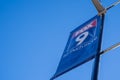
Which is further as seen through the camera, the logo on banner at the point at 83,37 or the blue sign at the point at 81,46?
the logo on banner at the point at 83,37

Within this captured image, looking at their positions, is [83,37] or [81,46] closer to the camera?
[81,46]

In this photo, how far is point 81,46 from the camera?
3.90 meters

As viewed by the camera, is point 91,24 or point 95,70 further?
point 91,24

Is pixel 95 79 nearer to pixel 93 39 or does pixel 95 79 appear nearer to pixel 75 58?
pixel 75 58

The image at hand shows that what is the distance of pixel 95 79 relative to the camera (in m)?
3.02

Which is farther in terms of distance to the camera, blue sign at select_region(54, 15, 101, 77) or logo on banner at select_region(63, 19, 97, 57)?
logo on banner at select_region(63, 19, 97, 57)

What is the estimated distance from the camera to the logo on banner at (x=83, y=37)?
3.93 meters

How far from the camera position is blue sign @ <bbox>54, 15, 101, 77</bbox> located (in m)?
3.54

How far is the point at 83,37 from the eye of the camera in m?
4.22

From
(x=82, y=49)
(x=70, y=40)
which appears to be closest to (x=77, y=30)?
(x=70, y=40)

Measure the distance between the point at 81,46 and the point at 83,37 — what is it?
359mm

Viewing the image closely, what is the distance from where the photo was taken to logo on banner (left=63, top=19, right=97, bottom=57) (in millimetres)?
3930

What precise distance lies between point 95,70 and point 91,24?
55.1 inches

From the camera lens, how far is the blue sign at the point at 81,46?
11.6ft
